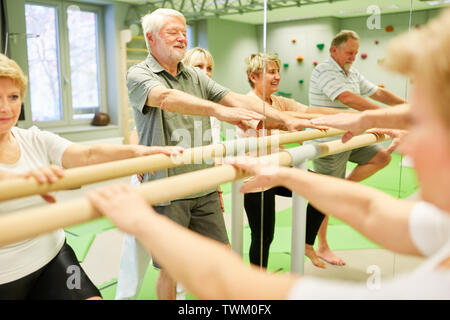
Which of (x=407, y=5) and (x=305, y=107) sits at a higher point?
(x=407, y=5)

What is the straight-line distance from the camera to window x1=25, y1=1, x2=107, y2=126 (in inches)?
217

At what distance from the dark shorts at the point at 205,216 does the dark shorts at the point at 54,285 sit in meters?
0.53

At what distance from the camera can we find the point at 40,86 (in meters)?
5.62

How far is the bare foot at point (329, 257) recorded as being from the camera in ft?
7.84

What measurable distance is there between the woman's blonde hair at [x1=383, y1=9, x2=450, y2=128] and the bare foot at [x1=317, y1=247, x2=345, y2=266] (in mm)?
1979

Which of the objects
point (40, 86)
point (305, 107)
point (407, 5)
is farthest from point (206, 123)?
point (40, 86)

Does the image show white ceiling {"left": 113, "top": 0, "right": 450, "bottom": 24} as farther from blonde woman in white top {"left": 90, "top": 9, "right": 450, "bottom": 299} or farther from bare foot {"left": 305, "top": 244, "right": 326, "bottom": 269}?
blonde woman in white top {"left": 90, "top": 9, "right": 450, "bottom": 299}

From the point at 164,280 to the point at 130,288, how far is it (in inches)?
7.4

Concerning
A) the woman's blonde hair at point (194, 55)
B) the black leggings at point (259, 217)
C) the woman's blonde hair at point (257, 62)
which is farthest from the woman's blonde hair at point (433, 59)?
the woman's blonde hair at point (194, 55)

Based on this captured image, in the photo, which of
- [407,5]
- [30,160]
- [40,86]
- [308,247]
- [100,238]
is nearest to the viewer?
[30,160]

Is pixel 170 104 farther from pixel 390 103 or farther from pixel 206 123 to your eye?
pixel 390 103

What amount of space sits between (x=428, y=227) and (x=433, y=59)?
318 mm

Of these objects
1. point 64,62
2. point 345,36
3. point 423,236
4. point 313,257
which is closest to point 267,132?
point 345,36

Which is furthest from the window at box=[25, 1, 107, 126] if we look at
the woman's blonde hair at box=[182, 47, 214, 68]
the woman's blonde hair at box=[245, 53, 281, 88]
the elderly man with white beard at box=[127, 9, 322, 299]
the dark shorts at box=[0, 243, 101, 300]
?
Answer: the dark shorts at box=[0, 243, 101, 300]
